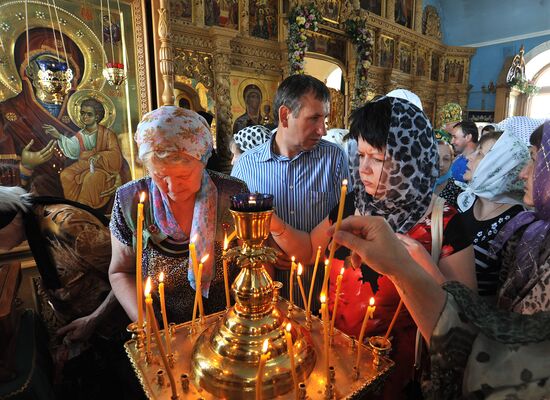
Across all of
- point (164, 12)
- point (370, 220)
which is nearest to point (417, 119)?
point (370, 220)

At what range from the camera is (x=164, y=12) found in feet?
15.7

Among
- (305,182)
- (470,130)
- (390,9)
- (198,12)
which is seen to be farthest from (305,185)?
(390,9)

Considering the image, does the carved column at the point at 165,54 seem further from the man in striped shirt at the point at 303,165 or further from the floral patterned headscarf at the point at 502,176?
the floral patterned headscarf at the point at 502,176

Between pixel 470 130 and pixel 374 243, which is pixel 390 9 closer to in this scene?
pixel 470 130

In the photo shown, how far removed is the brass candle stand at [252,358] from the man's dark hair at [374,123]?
0.66 meters

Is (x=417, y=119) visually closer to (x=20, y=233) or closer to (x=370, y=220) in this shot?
(x=370, y=220)

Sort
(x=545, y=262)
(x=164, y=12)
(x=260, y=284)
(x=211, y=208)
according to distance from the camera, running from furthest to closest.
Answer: (x=164, y=12) < (x=211, y=208) < (x=545, y=262) < (x=260, y=284)

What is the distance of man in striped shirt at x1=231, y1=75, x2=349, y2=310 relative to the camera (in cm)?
206

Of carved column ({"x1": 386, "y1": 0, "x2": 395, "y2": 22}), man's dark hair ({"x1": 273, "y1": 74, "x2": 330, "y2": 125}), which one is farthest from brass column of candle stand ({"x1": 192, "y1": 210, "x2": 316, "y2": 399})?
carved column ({"x1": 386, "y1": 0, "x2": 395, "y2": 22})

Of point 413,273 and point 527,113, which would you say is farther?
point 527,113

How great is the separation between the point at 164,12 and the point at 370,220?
17.1 ft

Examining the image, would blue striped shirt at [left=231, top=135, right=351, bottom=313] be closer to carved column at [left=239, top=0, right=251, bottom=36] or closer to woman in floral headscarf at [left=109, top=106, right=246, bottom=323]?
woman in floral headscarf at [left=109, top=106, right=246, bottom=323]

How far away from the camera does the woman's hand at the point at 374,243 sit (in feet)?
2.66

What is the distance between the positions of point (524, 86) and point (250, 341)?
16.6 metres
